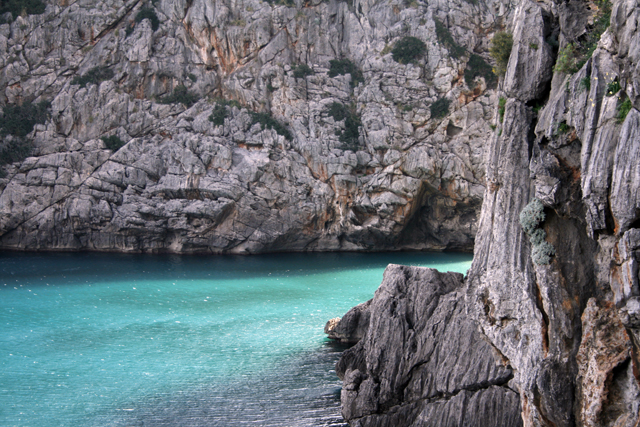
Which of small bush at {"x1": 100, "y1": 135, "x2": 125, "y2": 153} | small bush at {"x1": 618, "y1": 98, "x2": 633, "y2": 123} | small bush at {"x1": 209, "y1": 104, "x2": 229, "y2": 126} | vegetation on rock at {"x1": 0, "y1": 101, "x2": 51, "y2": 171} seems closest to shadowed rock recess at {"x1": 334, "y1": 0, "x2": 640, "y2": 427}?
small bush at {"x1": 618, "y1": 98, "x2": 633, "y2": 123}

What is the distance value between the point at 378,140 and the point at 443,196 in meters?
8.80

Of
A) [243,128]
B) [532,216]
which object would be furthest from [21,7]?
[532,216]

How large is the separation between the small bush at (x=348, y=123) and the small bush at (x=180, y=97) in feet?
50.1

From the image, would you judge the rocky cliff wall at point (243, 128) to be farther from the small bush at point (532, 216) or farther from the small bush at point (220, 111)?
the small bush at point (532, 216)

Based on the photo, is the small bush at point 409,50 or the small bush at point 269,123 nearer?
the small bush at point 409,50

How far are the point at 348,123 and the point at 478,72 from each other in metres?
14.1

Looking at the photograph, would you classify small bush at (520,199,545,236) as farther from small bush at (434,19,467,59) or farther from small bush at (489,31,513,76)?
small bush at (434,19,467,59)

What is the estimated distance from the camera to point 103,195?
47.6 meters

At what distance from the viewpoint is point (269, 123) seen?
5038 cm

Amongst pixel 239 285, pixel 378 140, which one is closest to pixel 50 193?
pixel 239 285

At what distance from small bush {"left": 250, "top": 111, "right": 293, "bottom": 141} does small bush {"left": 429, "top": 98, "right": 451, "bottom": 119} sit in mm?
15012

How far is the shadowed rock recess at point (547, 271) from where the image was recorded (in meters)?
9.87

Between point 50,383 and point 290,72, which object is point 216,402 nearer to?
point 50,383

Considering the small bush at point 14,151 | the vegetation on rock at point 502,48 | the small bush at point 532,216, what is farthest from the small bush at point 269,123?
the small bush at point 532,216
